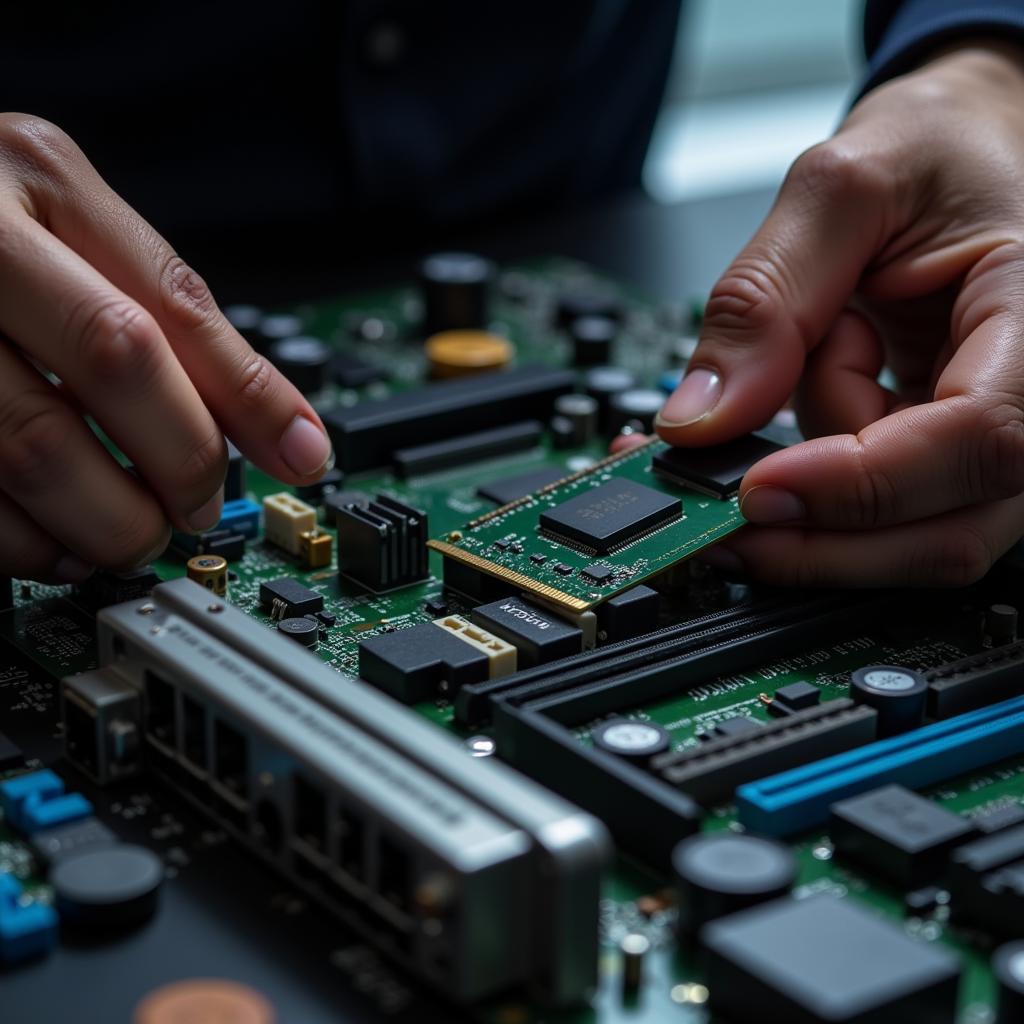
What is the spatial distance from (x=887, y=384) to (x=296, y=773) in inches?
102

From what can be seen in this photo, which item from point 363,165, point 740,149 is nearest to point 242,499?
point 363,165

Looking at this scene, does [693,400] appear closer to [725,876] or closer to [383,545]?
[383,545]

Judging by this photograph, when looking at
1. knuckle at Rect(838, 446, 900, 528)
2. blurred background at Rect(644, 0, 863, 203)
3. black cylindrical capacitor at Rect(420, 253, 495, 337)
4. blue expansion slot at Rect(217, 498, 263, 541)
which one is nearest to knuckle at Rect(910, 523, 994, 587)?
knuckle at Rect(838, 446, 900, 528)

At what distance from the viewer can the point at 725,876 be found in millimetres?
2094

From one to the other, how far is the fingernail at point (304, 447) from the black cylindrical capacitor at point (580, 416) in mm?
1071

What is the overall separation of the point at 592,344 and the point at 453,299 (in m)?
0.49

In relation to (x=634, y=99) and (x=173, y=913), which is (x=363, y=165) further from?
(x=173, y=913)

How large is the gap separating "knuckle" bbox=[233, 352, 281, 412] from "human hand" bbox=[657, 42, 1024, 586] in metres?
0.89

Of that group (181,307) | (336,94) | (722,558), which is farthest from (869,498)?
(336,94)

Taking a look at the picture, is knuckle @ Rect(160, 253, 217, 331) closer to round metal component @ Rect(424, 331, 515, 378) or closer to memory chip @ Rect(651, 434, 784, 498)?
memory chip @ Rect(651, 434, 784, 498)

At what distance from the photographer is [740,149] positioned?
10906mm

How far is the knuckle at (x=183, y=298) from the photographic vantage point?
9.65 ft

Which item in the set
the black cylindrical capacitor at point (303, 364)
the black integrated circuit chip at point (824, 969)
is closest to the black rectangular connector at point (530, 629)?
the black integrated circuit chip at point (824, 969)

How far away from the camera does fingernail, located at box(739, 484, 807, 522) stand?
304 cm
